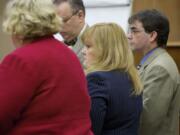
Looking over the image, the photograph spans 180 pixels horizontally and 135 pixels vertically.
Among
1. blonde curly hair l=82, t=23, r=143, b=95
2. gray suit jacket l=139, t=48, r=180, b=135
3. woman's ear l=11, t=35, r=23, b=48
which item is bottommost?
gray suit jacket l=139, t=48, r=180, b=135

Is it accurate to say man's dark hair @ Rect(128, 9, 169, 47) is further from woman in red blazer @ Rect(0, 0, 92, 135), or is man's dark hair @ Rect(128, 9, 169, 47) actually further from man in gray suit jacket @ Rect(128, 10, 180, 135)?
woman in red blazer @ Rect(0, 0, 92, 135)

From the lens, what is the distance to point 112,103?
5.89ft

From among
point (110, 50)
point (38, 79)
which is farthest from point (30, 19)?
point (110, 50)

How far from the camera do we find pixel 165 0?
331 centimetres

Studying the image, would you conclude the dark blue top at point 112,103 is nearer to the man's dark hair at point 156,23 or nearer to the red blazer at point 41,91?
the red blazer at point 41,91

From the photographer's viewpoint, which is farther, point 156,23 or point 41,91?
point 156,23

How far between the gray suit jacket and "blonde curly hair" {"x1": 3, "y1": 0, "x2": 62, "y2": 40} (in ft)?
3.15

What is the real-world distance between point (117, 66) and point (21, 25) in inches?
22.3

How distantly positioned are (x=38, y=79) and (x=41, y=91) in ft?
0.16

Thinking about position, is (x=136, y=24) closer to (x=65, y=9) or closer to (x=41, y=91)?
(x=65, y=9)

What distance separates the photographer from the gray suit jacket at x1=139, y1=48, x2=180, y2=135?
2.27 meters

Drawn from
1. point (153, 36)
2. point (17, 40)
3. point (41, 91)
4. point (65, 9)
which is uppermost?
point (17, 40)

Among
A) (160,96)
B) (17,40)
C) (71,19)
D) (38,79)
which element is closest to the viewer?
(38,79)

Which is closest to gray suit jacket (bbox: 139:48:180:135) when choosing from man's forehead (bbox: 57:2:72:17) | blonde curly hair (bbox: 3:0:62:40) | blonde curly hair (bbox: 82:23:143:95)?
blonde curly hair (bbox: 82:23:143:95)
